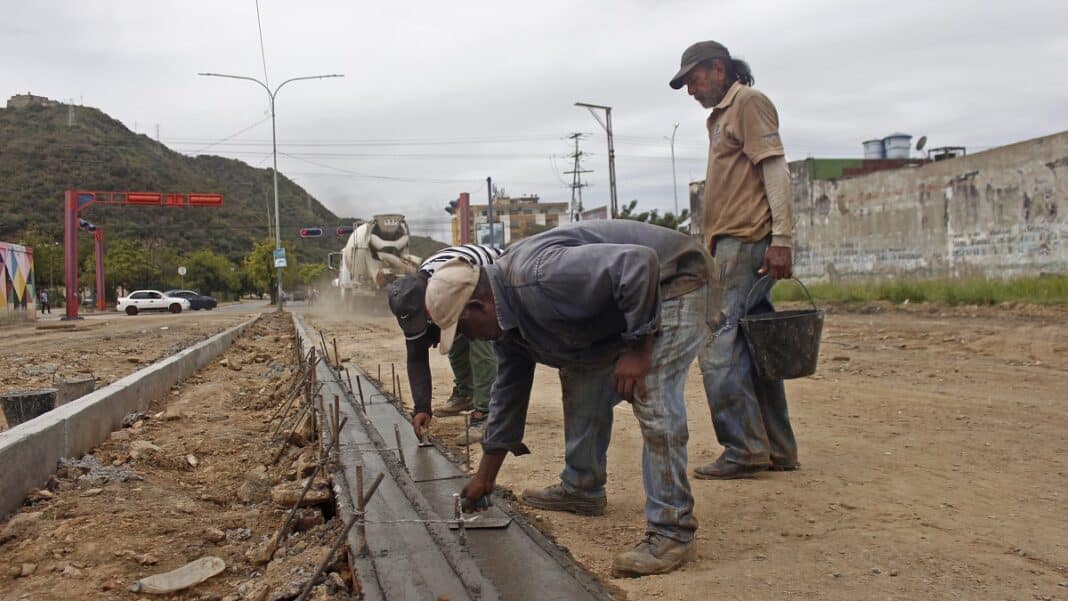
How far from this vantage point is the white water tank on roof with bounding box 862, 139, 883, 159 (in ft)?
91.2

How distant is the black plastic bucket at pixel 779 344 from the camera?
343 centimetres

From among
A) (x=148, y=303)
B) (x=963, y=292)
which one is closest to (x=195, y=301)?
(x=148, y=303)

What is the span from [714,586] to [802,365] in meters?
1.44

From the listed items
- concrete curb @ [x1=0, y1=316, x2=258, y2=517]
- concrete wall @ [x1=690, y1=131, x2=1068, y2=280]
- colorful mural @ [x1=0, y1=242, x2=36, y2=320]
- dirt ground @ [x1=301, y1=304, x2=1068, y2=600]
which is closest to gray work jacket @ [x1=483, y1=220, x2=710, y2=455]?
dirt ground @ [x1=301, y1=304, x2=1068, y2=600]

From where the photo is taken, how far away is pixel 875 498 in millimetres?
3107

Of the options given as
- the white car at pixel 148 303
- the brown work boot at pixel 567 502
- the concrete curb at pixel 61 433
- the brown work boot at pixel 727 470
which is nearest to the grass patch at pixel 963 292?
the brown work boot at pixel 727 470

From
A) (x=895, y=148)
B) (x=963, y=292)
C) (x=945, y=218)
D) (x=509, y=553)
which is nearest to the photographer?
(x=509, y=553)

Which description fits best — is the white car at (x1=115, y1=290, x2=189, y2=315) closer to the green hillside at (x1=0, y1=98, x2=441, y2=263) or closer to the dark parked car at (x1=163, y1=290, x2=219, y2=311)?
the dark parked car at (x1=163, y1=290, x2=219, y2=311)

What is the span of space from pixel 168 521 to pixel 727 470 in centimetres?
237

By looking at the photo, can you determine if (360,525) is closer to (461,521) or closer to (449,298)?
(461,521)

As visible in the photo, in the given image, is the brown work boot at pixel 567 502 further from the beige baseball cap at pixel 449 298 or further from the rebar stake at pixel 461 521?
the beige baseball cap at pixel 449 298

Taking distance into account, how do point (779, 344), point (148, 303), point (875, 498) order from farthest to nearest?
point (148, 303) → point (779, 344) → point (875, 498)

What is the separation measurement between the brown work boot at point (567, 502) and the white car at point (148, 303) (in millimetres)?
33577

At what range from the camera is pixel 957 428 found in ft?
14.5
